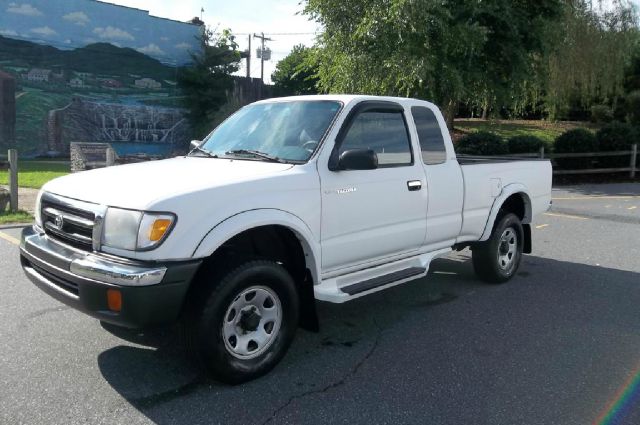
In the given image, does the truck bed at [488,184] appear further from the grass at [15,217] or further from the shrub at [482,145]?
the shrub at [482,145]

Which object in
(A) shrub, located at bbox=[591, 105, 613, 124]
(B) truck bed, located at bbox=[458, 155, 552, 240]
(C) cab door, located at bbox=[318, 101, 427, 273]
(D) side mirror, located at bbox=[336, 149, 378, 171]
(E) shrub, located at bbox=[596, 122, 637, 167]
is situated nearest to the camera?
(D) side mirror, located at bbox=[336, 149, 378, 171]

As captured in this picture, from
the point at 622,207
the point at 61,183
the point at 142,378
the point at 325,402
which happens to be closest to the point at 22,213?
the point at 61,183

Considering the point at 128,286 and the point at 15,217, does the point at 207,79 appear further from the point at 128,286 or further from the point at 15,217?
the point at 128,286

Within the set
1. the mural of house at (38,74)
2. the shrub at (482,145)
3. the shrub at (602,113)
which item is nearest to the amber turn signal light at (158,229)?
the shrub at (482,145)

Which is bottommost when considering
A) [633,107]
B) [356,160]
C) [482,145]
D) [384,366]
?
[384,366]

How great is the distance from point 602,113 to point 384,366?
110 ft

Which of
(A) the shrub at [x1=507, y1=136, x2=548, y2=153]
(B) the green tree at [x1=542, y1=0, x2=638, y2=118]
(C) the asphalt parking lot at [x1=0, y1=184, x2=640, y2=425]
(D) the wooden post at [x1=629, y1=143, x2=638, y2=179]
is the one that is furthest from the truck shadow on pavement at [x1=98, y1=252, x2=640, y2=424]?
(B) the green tree at [x1=542, y1=0, x2=638, y2=118]

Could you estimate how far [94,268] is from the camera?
3312 millimetres

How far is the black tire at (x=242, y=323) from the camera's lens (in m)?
3.47

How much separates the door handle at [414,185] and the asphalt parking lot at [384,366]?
1.18m

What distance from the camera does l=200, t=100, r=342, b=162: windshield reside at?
4398 mm

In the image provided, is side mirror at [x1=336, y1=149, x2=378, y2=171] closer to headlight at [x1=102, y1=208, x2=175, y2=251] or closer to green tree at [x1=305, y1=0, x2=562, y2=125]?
headlight at [x1=102, y1=208, x2=175, y2=251]

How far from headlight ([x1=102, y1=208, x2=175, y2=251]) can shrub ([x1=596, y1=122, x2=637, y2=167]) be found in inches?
775

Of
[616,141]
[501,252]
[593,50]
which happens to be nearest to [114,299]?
[501,252]
